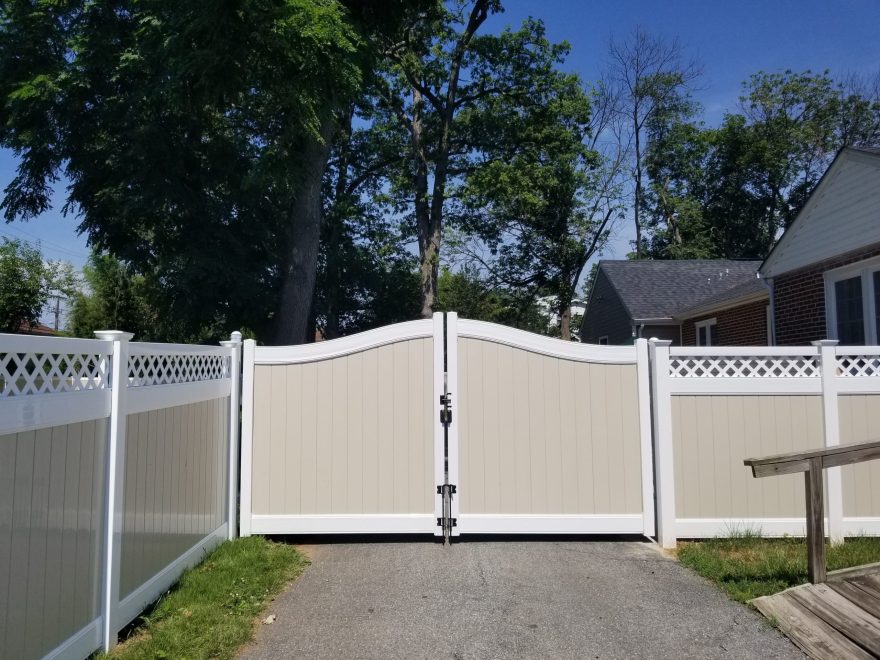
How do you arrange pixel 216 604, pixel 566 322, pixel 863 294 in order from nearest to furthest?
pixel 216 604 < pixel 863 294 < pixel 566 322

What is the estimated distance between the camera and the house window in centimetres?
1601

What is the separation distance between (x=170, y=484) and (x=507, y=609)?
94.3 inches

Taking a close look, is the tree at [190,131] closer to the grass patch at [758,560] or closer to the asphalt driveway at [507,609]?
the asphalt driveway at [507,609]

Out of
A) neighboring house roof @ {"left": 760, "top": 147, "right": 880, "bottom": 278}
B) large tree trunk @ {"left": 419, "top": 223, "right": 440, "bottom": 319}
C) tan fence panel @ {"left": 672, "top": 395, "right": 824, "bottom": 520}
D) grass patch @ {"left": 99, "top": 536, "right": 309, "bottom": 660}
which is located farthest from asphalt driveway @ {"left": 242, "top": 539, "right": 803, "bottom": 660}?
large tree trunk @ {"left": 419, "top": 223, "right": 440, "bottom": 319}

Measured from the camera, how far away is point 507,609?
4.16 m

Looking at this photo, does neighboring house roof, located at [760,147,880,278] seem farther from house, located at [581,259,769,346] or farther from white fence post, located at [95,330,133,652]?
white fence post, located at [95,330,133,652]

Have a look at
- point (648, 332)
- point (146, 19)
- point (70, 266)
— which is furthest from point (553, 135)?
point (70, 266)

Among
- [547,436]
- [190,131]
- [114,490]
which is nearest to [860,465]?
[547,436]

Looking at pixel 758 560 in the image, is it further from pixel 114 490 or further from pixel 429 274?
pixel 429 274

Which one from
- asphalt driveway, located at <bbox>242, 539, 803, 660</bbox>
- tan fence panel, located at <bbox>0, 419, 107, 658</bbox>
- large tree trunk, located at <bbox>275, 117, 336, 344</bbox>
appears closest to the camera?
tan fence panel, located at <bbox>0, 419, 107, 658</bbox>

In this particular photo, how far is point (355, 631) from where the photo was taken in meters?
3.82

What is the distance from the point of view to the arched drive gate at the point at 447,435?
566 cm

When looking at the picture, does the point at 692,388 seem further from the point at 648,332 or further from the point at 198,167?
the point at 648,332

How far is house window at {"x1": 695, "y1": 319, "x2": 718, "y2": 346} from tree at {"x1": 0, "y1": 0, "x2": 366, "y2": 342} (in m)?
9.90
